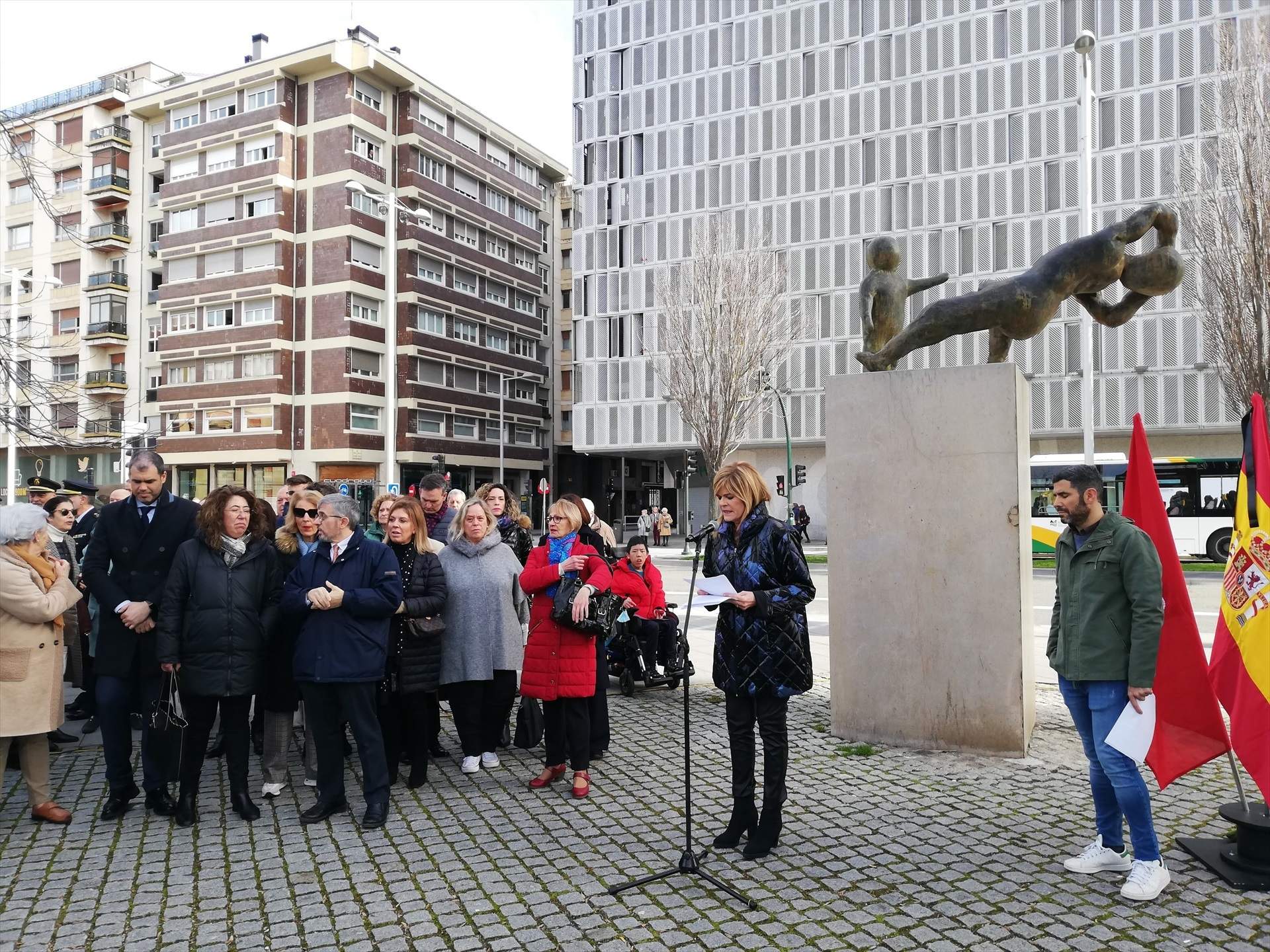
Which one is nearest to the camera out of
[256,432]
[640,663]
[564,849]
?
[564,849]

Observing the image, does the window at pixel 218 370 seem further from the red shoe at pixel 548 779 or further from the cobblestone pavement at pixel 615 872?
the red shoe at pixel 548 779

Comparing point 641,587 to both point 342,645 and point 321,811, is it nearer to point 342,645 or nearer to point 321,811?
point 342,645

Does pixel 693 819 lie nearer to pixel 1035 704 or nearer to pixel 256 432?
pixel 1035 704

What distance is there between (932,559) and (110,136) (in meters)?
59.0

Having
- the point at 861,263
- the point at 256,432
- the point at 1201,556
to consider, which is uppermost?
→ the point at 861,263

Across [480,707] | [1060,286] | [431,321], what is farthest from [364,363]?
[1060,286]

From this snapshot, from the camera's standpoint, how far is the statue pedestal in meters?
6.44

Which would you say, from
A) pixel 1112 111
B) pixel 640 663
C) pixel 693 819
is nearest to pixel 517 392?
pixel 1112 111

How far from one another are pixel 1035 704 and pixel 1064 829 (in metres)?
3.30

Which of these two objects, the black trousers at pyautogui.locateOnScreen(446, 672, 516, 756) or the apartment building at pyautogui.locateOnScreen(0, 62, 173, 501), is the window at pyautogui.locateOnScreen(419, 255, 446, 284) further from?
the black trousers at pyautogui.locateOnScreen(446, 672, 516, 756)

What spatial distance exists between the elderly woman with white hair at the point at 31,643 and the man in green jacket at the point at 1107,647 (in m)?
5.48

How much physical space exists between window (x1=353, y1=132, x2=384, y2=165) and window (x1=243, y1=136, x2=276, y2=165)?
4.26 m

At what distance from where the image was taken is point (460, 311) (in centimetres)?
5162

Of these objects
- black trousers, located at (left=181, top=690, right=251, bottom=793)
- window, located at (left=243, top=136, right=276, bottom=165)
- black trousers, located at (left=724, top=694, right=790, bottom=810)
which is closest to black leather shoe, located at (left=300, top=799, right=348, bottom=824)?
black trousers, located at (left=181, top=690, right=251, bottom=793)
